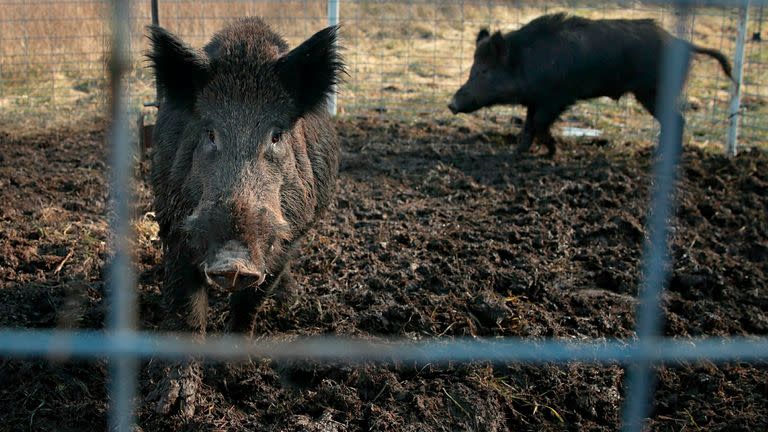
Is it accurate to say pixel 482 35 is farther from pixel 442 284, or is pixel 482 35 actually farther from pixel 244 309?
pixel 244 309

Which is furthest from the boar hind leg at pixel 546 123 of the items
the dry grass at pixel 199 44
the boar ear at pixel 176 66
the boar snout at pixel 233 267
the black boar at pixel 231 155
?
the boar snout at pixel 233 267

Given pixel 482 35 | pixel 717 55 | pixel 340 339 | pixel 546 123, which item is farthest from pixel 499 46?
pixel 340 339

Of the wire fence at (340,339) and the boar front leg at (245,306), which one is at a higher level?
the wire fence at (340,339)

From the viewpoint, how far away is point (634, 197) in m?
6.44

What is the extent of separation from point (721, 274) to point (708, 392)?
1488 mm

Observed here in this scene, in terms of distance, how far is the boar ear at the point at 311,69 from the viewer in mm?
3502

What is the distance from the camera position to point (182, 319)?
3.57 metres

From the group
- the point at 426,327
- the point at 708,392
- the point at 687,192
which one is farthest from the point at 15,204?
the point at 687,192

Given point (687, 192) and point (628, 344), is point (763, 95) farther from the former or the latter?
point (628, 344)

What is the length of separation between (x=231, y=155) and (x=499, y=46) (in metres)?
5.62

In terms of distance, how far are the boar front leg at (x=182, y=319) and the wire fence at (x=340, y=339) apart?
71 millimetres

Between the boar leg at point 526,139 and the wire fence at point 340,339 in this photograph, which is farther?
the boar leg at point 526,139

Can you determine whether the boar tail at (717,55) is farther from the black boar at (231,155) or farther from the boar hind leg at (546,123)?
the black boar at (231,155)

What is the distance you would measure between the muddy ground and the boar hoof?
0.21ft
